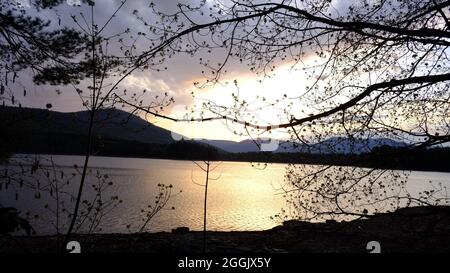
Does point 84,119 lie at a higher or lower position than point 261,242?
higher

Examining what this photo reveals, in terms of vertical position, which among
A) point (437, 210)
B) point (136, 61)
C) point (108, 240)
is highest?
point (136, 61)

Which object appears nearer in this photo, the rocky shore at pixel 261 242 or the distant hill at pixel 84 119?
the distant hill at pixel 84 119

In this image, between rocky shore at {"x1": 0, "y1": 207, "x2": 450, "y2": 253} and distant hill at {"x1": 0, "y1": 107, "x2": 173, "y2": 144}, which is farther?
rocky shore at {"x1": 0, "y1": 207, "x2": 450, "y2": 253}

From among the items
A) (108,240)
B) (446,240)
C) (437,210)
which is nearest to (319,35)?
(437,210)

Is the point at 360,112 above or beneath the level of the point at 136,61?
beneath

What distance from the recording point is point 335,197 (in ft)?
22.0

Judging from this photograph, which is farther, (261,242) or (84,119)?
(261,242)

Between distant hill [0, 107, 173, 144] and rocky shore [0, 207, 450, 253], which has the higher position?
distant hill [0, 107, 173, 144]

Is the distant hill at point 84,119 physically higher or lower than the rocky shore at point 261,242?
higher

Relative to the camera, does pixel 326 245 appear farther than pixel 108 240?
No

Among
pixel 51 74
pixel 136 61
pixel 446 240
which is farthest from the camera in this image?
pixel 446 240
